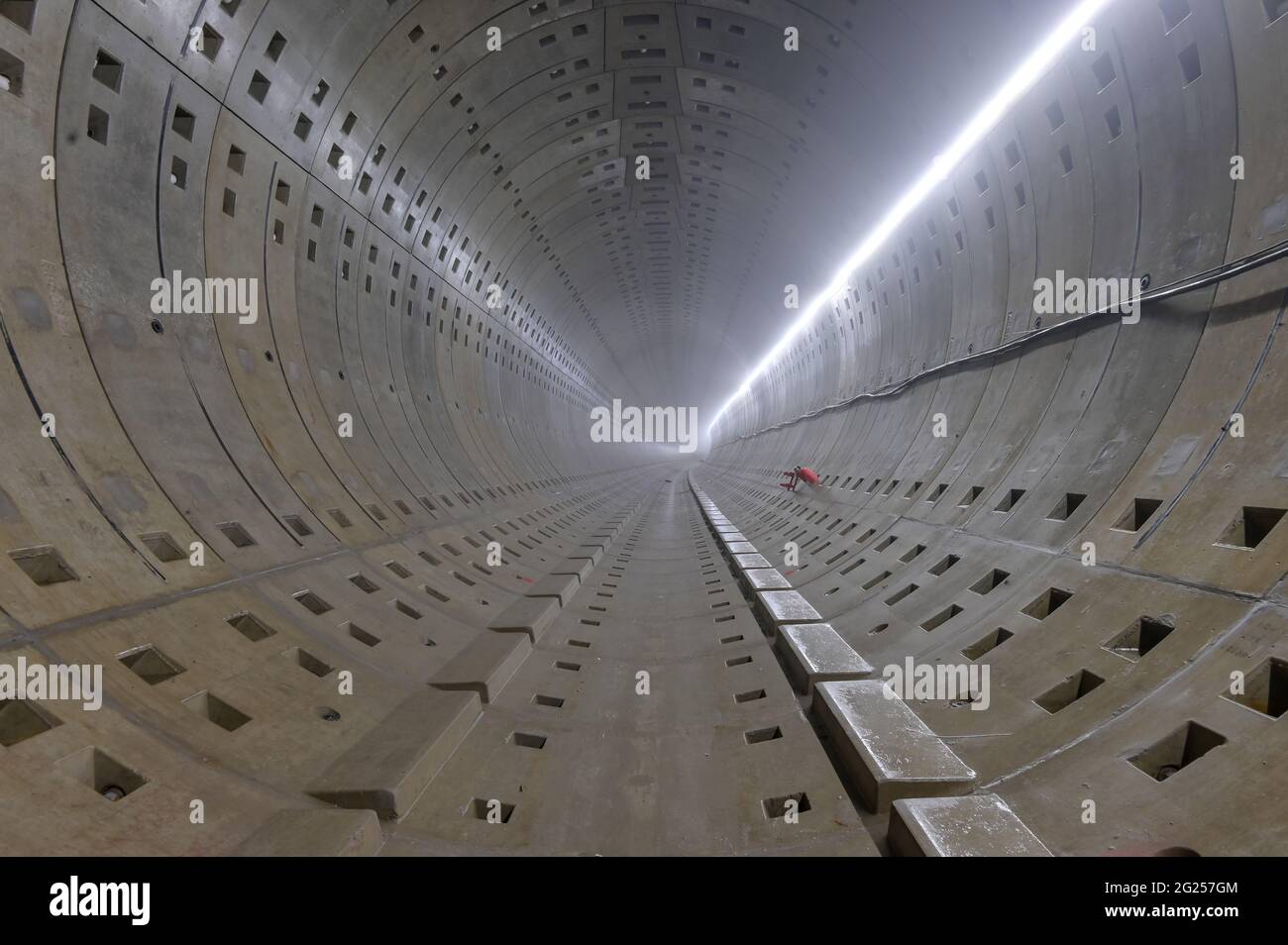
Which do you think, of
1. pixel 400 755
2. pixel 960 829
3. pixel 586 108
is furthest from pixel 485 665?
pixel 586 108

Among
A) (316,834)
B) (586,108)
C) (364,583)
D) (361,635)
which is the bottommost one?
(316,834)

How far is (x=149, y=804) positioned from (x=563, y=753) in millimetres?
3091

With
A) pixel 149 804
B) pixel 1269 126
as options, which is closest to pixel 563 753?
pixel 149 804

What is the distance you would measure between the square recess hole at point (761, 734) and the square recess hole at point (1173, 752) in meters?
2.86

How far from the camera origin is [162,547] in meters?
5.33

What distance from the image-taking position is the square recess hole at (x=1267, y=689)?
3355 mm

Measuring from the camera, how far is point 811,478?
1616cm

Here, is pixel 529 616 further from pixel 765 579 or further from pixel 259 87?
pixel 259 87

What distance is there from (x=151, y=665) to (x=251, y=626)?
1.07m

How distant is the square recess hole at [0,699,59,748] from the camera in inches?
135

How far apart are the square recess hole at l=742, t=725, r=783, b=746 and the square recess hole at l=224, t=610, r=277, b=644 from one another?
4.81 meters

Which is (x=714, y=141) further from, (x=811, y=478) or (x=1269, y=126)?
(x=1269, y=126)

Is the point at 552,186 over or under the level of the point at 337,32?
over

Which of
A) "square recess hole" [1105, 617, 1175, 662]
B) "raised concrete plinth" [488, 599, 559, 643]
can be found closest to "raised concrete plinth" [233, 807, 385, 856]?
"raised concrete plinth" [488, 599, 559, 643]
